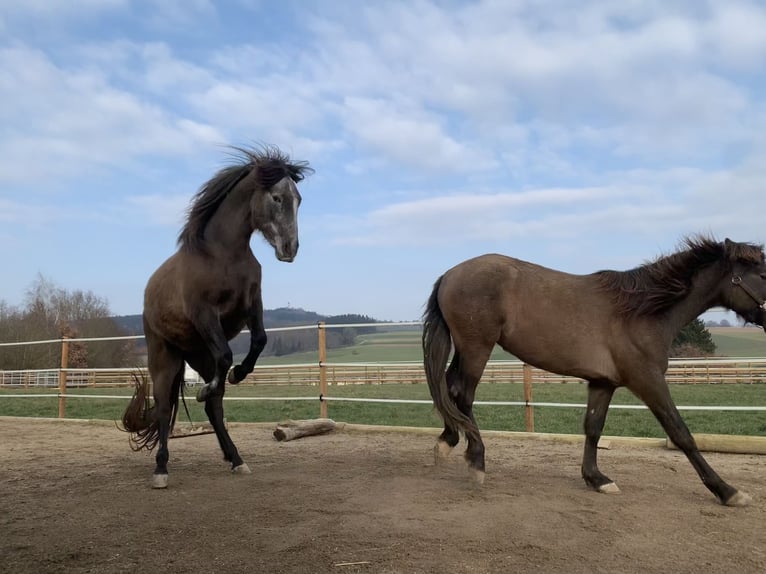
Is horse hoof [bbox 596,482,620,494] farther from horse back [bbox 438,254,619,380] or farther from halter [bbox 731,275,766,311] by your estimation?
halter [bbox 731,275,766,311]

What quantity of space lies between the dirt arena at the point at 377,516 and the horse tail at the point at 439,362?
1.58ft

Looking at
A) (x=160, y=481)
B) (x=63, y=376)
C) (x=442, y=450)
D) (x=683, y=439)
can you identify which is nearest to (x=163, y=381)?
(x=160, y=481)

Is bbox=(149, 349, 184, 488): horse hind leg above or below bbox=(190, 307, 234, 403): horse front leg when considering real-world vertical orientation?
below

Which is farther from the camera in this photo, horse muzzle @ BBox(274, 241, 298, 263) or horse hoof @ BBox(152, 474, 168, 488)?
horse hoof @ BBox(152, 474, 168, 488)

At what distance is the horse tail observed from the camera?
433 centimetres

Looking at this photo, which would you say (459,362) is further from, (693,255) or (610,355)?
(693,255)

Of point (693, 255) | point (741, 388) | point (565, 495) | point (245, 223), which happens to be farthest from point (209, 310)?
point (741, 388)

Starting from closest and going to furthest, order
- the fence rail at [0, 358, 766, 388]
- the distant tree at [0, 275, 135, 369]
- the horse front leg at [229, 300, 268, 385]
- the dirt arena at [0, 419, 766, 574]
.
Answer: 1. the dirt arena at [0, 419, 766, 574]
2. the horse front leg at [229, 300, 268, 385]
3. the fence rail at [0, 358, 766, 388]
4. the distant tree at [0, 275, 135, 369]

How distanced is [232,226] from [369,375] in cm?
1755

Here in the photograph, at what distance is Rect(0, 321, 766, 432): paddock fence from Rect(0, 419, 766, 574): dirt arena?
4.00 feet

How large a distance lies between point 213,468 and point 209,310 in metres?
1.79

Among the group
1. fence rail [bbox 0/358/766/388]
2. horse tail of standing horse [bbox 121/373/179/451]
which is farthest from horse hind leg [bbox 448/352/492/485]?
fence rail [bbox 0/358/766/388]

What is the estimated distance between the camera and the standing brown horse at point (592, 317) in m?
4.14

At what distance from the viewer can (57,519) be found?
3543mm
